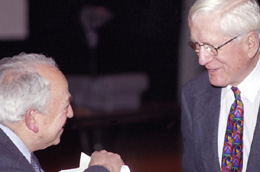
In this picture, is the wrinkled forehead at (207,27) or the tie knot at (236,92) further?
the tie knot at (236,92)

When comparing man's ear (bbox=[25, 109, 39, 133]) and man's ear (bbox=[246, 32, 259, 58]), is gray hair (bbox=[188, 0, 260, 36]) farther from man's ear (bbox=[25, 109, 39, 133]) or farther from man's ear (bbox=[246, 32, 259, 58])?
man's ear (bbox=[25, 109, 39, 133])

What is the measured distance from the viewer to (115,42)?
6988 millimetres

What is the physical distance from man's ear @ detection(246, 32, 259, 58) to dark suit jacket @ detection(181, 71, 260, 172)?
299mm

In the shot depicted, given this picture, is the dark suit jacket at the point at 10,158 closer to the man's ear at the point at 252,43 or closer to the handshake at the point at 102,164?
the handshake at the point at 102,164

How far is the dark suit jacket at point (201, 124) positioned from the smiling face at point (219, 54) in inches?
8.6

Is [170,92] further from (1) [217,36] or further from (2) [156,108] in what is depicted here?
(1) [217,36]

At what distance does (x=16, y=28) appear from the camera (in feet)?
21.5

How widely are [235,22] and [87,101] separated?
15.9 ft

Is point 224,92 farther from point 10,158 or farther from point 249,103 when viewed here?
point 10,158

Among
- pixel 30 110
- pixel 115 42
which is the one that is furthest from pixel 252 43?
pixel 115 42

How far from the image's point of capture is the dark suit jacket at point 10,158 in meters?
1.64

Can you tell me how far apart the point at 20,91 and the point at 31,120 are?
0.14m

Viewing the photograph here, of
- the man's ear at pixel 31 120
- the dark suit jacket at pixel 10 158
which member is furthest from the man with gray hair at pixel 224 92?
the dark suit jacket at pixel 10 158

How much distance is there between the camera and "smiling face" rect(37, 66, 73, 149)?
1781 millimetres
